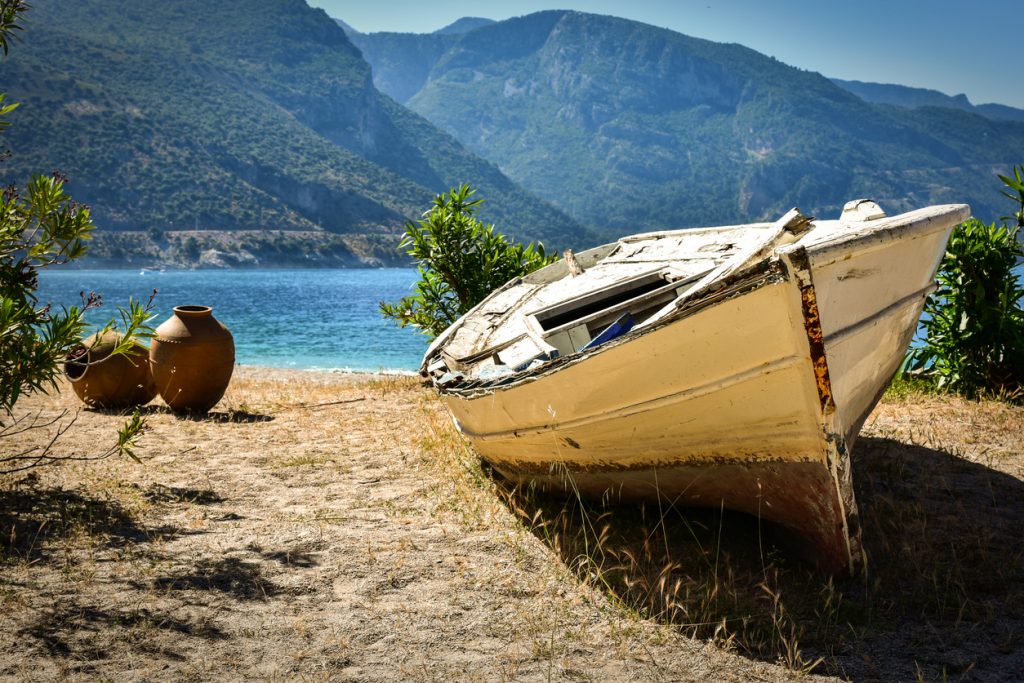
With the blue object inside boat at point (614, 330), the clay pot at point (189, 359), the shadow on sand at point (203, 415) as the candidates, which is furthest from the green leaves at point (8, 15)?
the blue object inside boat at point (614, 330)

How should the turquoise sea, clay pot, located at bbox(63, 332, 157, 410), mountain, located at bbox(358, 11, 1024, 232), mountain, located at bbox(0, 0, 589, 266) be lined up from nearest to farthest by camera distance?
clay pot, located at bbox(63, 332, 157, 410) → the turquoise sea → mountain, located at bbox(0, 0, 589, 266) → mountain, located at bbox(358, 11, 1024, 232)

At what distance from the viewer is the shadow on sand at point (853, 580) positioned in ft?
10.8

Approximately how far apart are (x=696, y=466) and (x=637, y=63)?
192191mm

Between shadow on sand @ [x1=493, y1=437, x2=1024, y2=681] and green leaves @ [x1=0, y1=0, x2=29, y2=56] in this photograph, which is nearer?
shadow on sand @ [x1=493, y1=437, x2=1024, y2=681]

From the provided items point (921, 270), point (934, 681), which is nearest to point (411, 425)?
point (921, 270)

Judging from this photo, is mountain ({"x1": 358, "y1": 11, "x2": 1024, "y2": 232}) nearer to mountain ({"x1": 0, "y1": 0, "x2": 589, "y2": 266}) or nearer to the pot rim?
mountain ({"x1": 0, "y1": 0, "x2": 589, "y2": 266})

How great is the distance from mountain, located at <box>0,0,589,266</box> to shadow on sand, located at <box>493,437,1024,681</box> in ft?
225

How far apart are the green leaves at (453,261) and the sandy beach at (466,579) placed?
4.40m

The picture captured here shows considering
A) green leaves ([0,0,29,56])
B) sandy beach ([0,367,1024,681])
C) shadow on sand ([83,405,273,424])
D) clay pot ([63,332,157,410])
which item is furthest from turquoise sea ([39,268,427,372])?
sandy beach ([0,367,1024,681])

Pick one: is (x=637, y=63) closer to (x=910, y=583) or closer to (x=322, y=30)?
(x=322, y=30)

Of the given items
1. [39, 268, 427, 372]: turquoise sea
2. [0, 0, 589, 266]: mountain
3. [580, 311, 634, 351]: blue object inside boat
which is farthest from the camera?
[0, 0, 589, 266]: mountain

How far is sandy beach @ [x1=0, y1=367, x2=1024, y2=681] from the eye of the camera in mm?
3182

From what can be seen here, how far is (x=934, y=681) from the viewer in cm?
304

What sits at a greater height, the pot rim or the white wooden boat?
the white wooden boat
